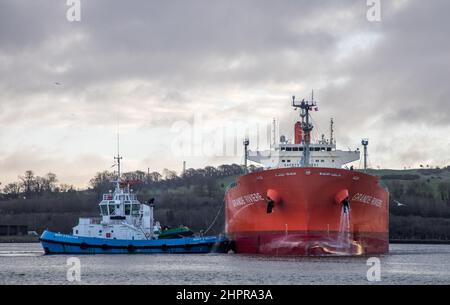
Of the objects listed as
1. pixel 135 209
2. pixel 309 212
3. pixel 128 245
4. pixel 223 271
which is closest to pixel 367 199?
pixel 309 212

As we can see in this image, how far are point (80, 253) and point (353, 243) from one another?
22151 mm

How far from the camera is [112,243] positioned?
68.4m

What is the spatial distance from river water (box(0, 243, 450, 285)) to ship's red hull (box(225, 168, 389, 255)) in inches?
63.9

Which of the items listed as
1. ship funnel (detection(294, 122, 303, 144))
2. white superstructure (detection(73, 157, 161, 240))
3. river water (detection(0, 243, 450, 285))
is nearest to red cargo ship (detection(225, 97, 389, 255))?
river water (detection(0, 243, 450, 285))

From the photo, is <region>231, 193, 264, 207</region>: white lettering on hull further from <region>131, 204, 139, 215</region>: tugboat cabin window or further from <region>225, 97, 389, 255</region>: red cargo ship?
<region>131, 204, 139, 215</region>: tugboat cabin window

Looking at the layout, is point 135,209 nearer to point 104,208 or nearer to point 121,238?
point 104,208

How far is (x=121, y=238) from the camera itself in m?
69.9

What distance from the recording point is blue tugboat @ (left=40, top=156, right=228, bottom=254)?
68500 millimetres

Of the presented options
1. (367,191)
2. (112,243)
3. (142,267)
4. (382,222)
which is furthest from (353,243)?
(112,243)

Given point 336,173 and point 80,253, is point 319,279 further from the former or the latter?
point 80,253

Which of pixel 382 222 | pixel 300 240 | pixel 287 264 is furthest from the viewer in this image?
pixel 382 222

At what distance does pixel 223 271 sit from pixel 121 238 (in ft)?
72.6

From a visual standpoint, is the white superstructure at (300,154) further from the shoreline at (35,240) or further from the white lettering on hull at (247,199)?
the shoreline at (35,240)

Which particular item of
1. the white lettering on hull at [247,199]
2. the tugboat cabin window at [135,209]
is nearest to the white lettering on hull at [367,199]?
the white lettering on hull at [247,199]
